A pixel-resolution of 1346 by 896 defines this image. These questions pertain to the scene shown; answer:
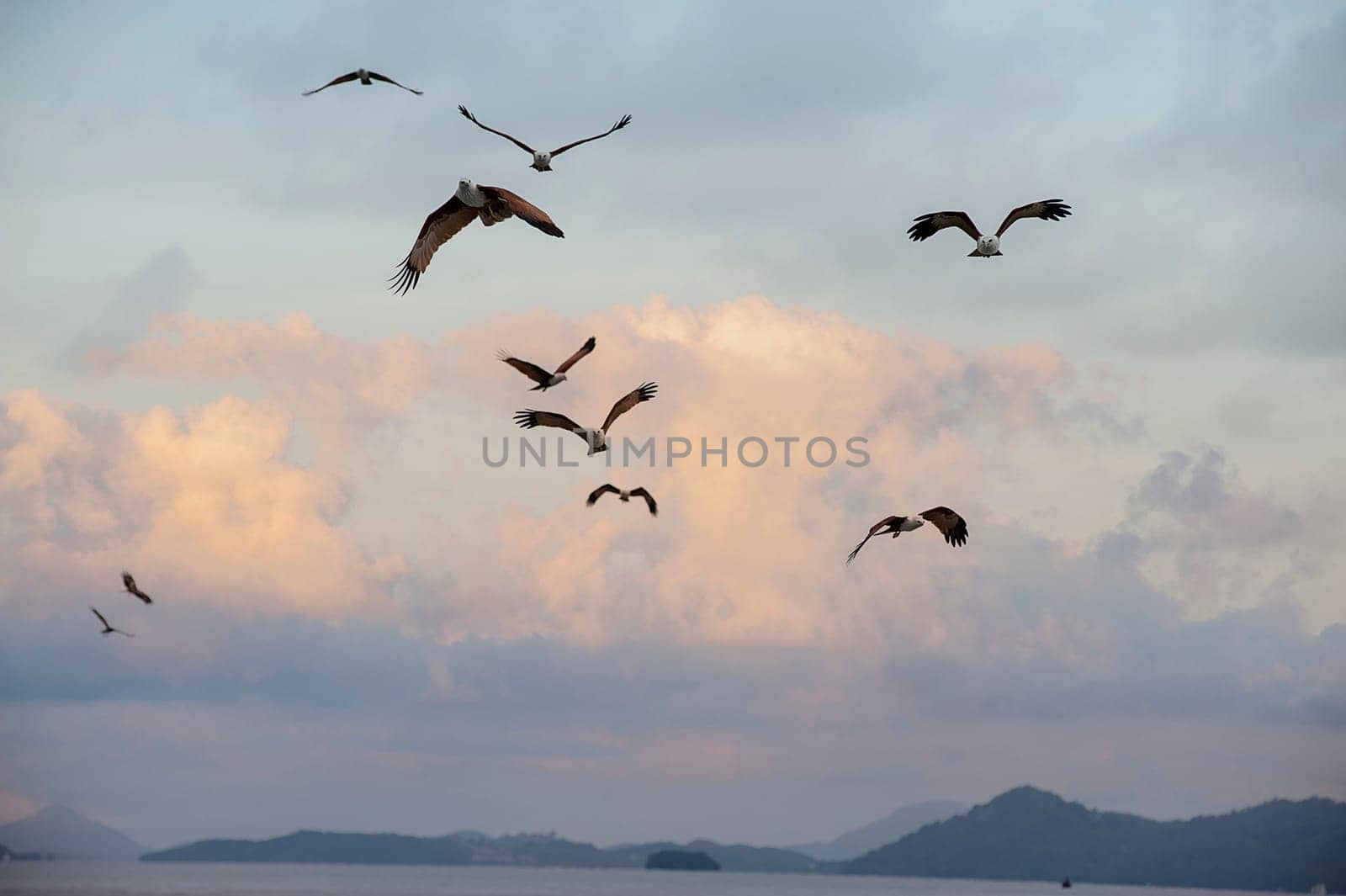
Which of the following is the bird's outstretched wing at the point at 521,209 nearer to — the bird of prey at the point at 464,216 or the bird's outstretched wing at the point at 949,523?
the bird of prey at the point at 464,216

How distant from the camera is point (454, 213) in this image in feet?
117

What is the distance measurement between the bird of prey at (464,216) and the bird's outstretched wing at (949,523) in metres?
12.6

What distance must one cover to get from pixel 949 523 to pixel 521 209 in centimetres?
1384

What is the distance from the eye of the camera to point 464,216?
35.6m

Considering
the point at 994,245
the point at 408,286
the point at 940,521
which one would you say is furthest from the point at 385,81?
the point at 940,521

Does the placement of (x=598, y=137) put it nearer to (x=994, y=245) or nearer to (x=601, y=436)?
(x=601, y=436)

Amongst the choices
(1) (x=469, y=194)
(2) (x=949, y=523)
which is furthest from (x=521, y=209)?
(2) (x=949, y=523)

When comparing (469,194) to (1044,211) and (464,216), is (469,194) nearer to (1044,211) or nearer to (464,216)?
(464,216)

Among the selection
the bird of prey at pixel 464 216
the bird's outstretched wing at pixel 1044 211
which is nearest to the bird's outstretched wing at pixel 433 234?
the bird of prey at pixel 464 216

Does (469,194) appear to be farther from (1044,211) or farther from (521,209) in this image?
(1044,211)

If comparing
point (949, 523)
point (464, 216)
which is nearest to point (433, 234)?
point (464, 216)

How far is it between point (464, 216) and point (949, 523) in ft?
45.6

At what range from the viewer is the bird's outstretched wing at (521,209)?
3186cm

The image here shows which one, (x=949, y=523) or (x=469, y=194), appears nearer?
(x=469, y=194)
